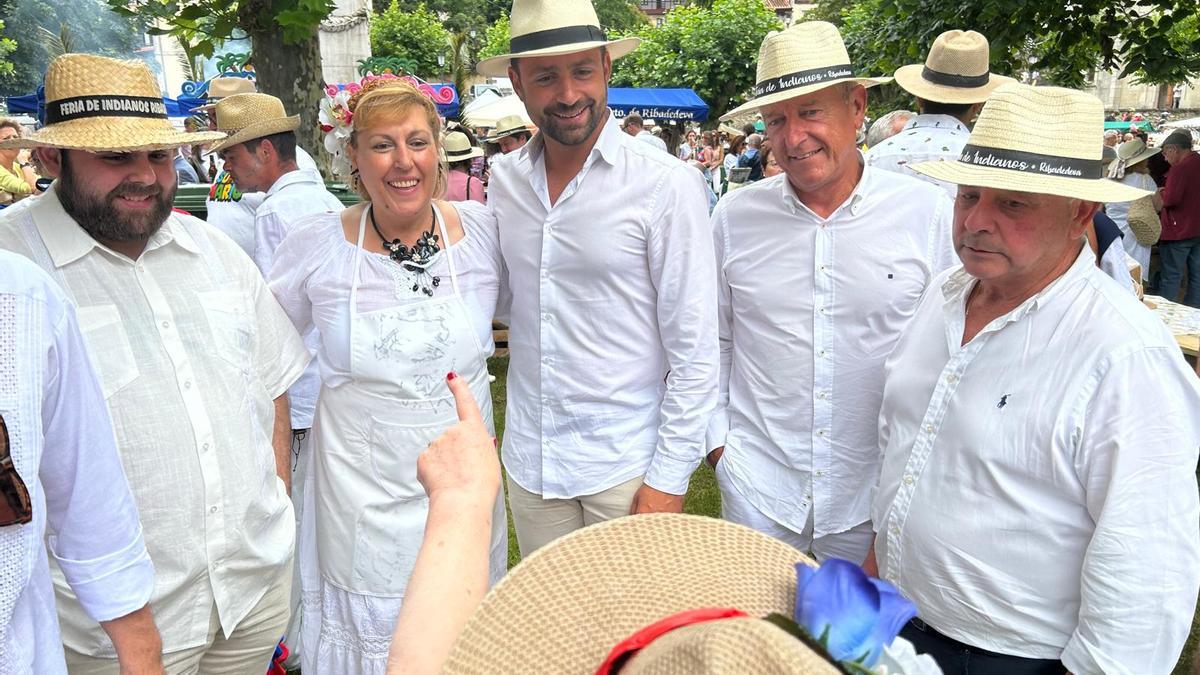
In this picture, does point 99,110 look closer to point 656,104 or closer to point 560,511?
point 560,511

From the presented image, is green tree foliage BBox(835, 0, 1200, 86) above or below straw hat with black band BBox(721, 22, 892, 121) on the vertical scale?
above

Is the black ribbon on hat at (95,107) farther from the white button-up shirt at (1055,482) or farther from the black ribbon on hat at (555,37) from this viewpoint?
the white button-up shirt at (1055,482)

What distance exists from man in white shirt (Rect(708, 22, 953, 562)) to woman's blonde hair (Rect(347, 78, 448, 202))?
3.34ft

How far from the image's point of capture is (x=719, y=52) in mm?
31609

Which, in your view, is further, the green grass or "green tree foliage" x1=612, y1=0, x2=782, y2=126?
"green tree foliage" x1=612, y1=0, x2=782, y2=126

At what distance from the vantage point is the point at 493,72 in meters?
3.13

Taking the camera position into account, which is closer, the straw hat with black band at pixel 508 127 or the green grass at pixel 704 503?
the green grass at pixel 704 503

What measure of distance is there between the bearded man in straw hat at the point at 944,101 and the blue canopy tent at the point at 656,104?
18.4 meters

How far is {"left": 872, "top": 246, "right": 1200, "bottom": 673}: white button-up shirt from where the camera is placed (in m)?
1.62

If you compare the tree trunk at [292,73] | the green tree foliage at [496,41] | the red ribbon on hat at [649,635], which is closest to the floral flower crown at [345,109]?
the red ribbon on hat at [649,635]

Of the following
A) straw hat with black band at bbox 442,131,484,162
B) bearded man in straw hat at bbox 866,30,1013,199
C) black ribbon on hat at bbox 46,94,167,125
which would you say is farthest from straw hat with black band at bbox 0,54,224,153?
straw hat with black band at bbox 442,131,484,162

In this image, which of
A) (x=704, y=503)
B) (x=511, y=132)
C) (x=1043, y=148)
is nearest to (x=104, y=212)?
(x=1043, y=148)

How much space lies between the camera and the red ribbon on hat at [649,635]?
3.34 ft

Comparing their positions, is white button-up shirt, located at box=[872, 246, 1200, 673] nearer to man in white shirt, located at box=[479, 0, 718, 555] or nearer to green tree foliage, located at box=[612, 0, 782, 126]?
man in white shirt, located at box=[479, 0, 718, 555]
